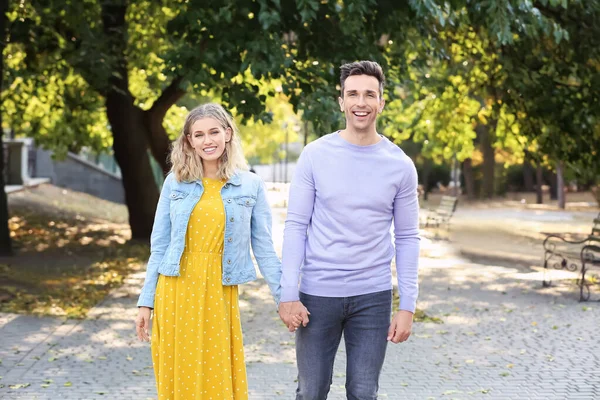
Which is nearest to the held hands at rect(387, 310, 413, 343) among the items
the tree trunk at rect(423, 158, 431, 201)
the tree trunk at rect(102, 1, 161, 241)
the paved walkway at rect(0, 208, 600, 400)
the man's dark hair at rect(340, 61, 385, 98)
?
the man's dark hair at rect(340, 61, 385, 98)

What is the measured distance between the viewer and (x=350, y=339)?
416 centimetres

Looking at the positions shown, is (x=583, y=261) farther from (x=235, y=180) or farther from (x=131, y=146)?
(x=131, y=146)

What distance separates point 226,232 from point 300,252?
0.47m

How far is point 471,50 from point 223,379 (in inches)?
496

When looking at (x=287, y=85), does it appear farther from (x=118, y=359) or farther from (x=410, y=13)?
(x=118, y=359)

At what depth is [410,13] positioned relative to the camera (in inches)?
437

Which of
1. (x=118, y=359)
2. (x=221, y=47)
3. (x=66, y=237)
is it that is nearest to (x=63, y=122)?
(x=66, y=237)

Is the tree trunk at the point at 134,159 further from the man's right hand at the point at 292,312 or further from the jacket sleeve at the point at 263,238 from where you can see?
the man's right hand at the point at 292,312

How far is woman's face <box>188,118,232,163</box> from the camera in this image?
430 centimetres

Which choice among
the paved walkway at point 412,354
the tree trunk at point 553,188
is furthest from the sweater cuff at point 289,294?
the tree trunk at point 553,188

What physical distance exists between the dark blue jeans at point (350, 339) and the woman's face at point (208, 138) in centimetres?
75

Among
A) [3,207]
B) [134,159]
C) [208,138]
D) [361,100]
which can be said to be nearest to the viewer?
[361,100]

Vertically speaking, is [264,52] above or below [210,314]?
above

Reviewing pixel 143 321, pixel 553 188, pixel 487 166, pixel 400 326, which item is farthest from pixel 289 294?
pixel 553 188
